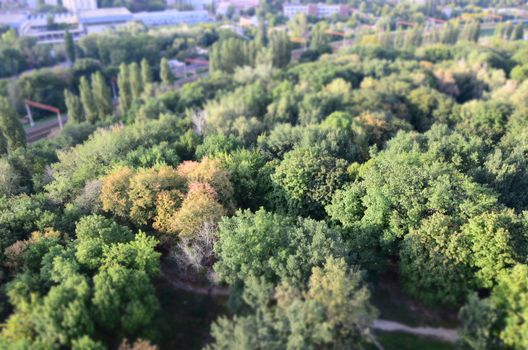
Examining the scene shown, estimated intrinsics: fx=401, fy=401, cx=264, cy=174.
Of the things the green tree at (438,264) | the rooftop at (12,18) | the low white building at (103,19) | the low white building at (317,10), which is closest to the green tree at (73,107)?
the green tree at (438,264)

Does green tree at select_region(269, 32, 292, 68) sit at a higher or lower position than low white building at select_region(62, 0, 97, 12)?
lower

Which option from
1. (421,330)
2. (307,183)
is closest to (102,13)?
(307,183)

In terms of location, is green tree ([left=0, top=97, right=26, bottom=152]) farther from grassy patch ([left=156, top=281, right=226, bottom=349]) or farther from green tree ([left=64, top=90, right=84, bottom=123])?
grassy patch ([left=156, top=281, right=226, bottom=349])

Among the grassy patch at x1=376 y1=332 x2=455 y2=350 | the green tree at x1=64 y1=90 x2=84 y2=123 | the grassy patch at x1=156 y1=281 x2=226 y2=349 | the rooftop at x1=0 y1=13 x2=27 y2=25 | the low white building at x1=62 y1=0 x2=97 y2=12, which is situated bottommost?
the grassy patch at x1=376 y1=332 x2=455 y2=350

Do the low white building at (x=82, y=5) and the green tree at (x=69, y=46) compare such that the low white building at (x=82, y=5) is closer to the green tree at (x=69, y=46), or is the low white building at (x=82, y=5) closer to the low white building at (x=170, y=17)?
the low white building at (x=170, y=17)

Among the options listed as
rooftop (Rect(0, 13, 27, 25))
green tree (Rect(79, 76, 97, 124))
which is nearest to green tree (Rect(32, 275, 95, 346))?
green tree (Rect(79, 76, 97, 124))

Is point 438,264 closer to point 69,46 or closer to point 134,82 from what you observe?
point 134,82

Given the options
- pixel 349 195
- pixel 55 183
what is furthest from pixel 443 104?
pixel 55 183
